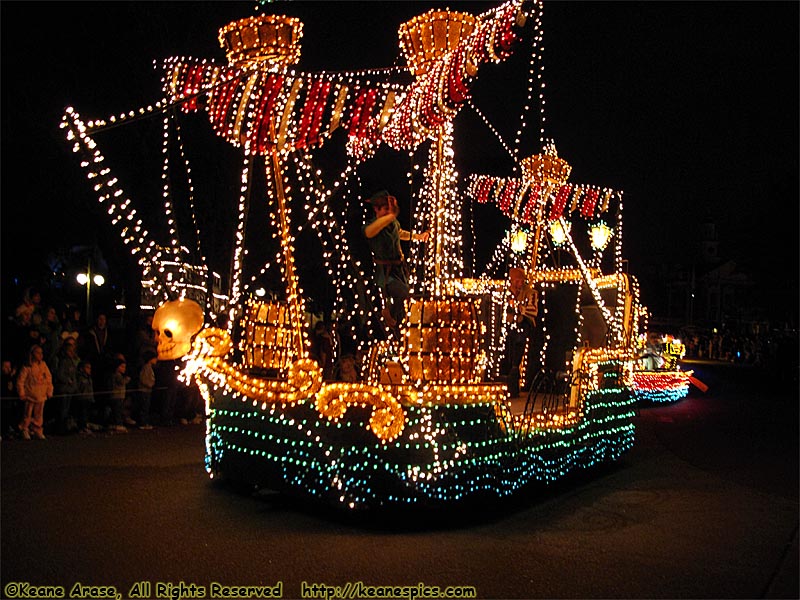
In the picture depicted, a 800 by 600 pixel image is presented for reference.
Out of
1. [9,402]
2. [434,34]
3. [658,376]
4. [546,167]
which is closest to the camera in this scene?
[434,34]

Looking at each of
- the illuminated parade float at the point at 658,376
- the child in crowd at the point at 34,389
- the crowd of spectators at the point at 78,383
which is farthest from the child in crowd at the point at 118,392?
the illuminated parade float at the point at 658,376

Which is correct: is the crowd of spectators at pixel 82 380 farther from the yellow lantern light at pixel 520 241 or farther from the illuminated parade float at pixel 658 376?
the illuminated parade float at pixel 658 376

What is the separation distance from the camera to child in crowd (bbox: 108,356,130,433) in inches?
430

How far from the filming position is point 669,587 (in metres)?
4.92

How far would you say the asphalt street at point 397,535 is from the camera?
194 inches

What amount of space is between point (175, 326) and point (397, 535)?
250 cm


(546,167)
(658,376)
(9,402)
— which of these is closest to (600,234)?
(546,167)

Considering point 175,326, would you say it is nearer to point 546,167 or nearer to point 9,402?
point 9,402

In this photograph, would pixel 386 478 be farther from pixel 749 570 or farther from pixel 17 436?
pixel 17 436

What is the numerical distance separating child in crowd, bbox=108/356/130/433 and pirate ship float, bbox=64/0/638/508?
3.75 m

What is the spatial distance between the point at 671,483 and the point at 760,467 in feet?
5.97

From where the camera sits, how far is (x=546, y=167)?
1032 centimetres

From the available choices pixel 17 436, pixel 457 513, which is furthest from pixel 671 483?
pixel 17 436

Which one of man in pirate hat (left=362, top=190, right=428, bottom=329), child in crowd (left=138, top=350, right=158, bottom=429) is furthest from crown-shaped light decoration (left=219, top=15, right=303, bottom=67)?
child in crowd (left=138, top=350, right=158, bottom=429)
